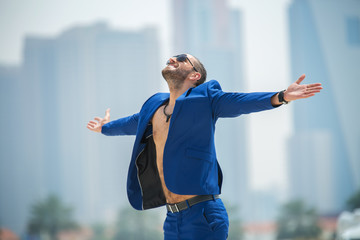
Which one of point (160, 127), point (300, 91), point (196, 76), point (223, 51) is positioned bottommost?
point (160, 127)

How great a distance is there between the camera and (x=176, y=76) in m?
2.41

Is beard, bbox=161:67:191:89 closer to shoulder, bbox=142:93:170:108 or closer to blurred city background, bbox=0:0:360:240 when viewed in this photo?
shoulder, bbox=142:93:170:108

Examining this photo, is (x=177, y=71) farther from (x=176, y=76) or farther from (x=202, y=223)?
(x=202, y=223)

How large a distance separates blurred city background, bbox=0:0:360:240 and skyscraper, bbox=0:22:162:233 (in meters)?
0.06

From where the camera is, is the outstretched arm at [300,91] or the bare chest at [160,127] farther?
the bare chest at [160,127]

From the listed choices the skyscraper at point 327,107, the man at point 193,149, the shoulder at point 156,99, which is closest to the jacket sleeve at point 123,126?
the shoulder at point 156,99

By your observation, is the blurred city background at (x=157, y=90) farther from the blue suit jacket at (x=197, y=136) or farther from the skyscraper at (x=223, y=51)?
the blue suit jacket at (x=197, y=136)

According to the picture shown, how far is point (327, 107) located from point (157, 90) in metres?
10.9

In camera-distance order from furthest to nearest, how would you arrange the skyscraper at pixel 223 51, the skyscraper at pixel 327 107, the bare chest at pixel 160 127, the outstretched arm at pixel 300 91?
the skyscraper at pixel 223 51
the skyscraper at pixel 327 107
the bare chest at pixel 160 127
the outstretched arm at pixel 300 91

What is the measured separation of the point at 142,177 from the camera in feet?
8.07

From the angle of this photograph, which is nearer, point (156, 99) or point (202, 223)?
point (202, 223)

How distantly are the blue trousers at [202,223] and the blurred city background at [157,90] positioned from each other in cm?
1646

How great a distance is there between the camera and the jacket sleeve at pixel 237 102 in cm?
199

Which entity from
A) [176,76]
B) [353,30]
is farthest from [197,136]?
[353,30]
